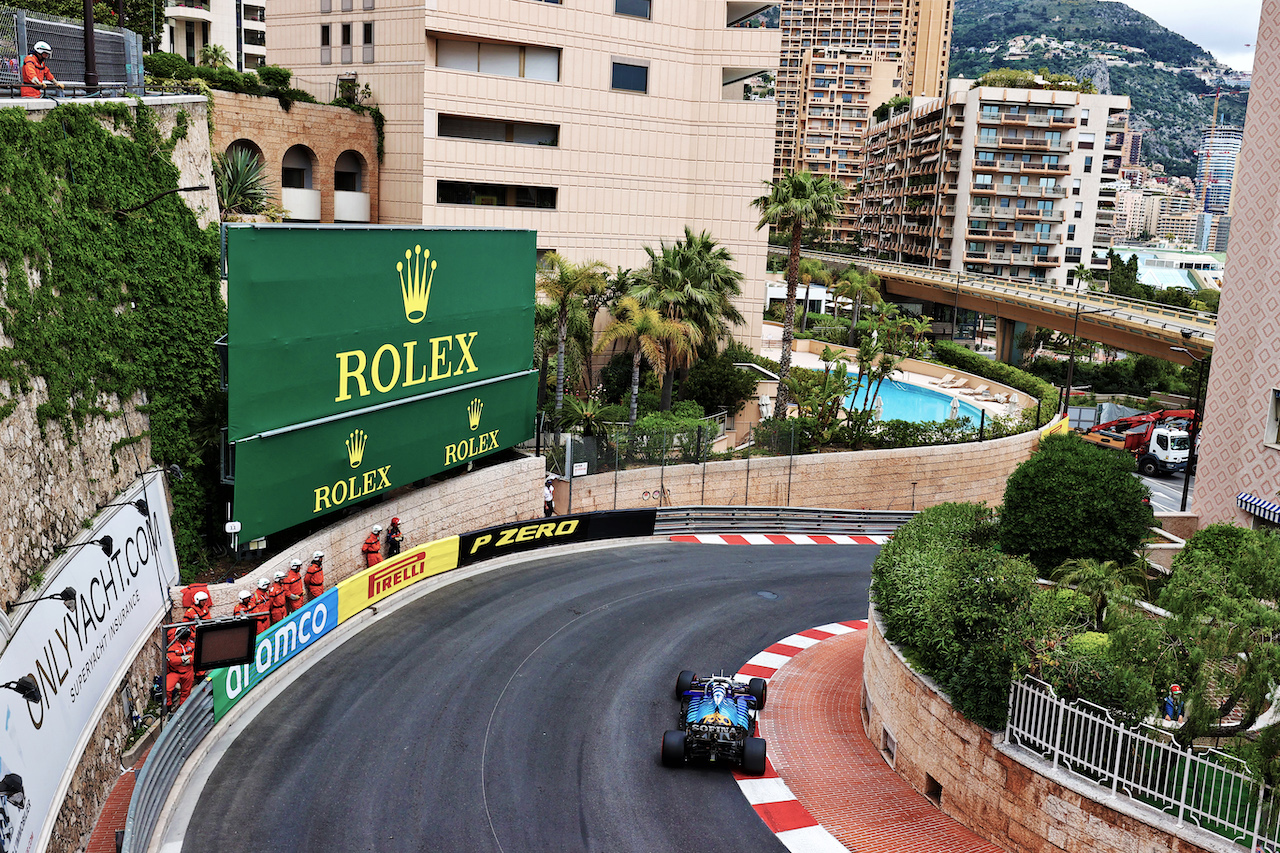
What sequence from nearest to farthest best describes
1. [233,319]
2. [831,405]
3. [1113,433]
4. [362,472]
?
[233,319], [362,472], [831,405], [1113,433]

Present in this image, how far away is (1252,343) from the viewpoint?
1025 inches

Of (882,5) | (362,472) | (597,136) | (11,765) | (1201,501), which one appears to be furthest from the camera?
(882,5)

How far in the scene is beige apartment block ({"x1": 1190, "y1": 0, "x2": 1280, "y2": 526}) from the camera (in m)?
24.5

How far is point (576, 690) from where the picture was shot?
1997 cm

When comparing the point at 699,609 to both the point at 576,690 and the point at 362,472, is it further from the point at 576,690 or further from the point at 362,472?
the point at 362,472

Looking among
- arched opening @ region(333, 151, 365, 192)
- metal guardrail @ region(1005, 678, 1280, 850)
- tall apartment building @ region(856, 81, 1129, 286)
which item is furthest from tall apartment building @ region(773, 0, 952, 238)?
metal guardrail @ region(1005, 678, 1280, 850)

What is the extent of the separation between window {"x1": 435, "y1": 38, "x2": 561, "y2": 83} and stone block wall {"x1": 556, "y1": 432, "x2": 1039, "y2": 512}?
18.8 meters

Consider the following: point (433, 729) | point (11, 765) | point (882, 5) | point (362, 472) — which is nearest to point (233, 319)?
point (362, 472)

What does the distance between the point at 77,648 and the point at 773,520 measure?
80.4 ft

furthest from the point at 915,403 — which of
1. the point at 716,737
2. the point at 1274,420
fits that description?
the point at 716,737

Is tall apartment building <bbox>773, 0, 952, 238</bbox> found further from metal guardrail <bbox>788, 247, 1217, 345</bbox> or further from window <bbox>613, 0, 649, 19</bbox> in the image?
window <bbox>613, 0, 649, 19</bbox>

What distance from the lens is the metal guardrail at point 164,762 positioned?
42.4 feet

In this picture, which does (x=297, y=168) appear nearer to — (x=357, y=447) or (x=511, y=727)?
(x=357, y=447)

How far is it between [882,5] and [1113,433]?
536 ft
